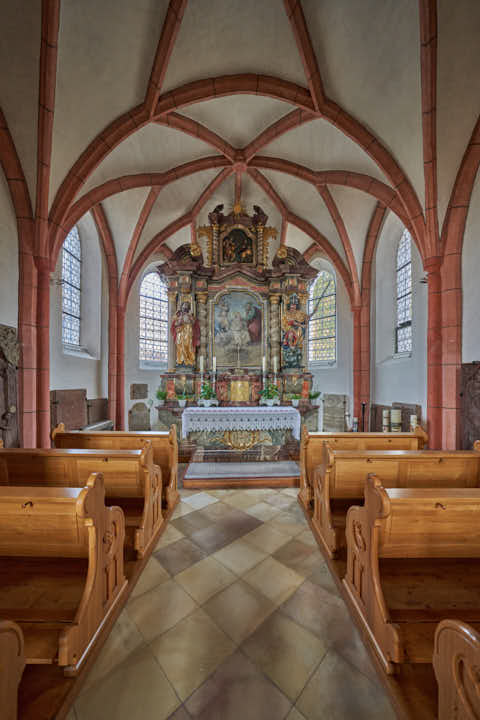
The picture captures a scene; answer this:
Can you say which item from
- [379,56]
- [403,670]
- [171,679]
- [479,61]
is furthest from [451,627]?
[379,56]

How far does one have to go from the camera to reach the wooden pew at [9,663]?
4.00 ft

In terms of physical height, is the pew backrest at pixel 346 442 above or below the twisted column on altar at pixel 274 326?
below

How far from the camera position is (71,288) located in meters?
Answer: 8.88

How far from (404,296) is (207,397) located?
6979 mm

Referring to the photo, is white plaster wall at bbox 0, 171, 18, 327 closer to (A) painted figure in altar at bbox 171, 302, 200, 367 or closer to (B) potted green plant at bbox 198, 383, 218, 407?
(A) painted figure in altar at bbox 171, 302, 200, 367

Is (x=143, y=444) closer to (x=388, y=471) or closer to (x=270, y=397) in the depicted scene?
(x=388, y=471)

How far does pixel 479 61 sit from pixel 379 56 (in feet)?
5.41

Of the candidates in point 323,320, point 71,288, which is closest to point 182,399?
point 71,288

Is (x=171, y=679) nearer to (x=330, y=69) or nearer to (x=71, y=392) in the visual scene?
(x=71, y=392)

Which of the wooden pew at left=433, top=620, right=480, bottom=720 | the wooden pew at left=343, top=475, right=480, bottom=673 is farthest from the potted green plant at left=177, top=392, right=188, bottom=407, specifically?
the wooden pew at left=433, top=620, right=480, bottom=720

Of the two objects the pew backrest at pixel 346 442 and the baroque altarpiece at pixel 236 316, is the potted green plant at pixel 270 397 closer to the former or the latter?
the baroque altarpiece at pixel 236 316

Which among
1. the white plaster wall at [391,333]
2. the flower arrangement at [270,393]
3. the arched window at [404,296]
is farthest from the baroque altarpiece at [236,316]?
the arched window at [404,296]

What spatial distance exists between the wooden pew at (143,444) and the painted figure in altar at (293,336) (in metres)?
6.85

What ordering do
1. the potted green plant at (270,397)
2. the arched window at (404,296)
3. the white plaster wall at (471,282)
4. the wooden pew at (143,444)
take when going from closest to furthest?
the wooden pew at (143,444) → the white plaster wall at (471,282) → the arched window at (404,296) → the potted green plant at (270,397)
